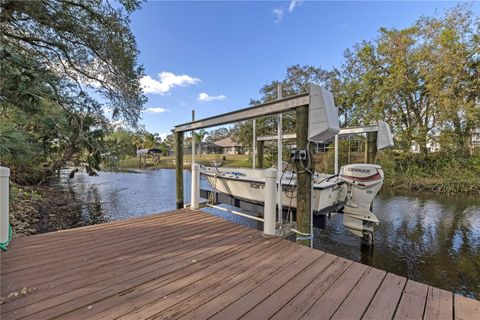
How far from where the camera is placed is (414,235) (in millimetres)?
5156

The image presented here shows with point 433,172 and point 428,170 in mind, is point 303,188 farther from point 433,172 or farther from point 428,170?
point 428,170

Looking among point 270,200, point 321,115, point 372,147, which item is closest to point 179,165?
point 270,200

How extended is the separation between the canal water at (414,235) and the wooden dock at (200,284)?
2386mm

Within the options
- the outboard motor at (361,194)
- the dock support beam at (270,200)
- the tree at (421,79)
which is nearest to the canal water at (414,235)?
the outboard motor at (361,194)

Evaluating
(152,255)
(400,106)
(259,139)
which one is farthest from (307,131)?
(400,106)

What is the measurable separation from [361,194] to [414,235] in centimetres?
221

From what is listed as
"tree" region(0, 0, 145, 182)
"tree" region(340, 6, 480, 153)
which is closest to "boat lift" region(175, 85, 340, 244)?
"tree" region(0, 0, 145, 182)

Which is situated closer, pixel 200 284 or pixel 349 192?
pixel 200 284

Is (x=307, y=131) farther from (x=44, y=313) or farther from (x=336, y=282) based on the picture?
(x=44, y=313)

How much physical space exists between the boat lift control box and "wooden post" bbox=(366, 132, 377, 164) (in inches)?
123

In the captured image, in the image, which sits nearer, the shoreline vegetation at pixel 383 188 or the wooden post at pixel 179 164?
the wooden post at pixel 179 164

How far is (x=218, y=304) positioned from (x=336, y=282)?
987 millimetres

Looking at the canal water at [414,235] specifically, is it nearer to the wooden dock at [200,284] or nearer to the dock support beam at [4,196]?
the wooden dock at [200,284]

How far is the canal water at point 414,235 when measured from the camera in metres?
3.69
